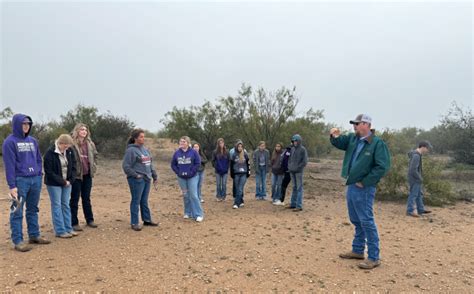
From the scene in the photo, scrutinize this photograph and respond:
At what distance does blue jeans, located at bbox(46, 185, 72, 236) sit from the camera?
5.42 metres

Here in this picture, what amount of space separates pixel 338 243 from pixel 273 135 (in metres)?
9.99

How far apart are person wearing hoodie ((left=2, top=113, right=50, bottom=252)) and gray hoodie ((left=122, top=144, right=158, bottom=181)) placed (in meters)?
1.32

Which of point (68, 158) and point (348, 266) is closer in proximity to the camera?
point (348, 266)

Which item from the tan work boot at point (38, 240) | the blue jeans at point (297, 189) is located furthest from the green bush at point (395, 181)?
the tan work boot at point (38, 240)

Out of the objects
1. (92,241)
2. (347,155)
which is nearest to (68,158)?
(92,241)

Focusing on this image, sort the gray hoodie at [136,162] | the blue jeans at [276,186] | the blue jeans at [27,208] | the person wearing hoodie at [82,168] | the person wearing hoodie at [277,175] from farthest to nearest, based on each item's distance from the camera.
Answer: the blue jeans at [276,186] < the person wearing hoodie at [277,175] < the gray hoodie at [136,162] < the person wearing hoodie at [82,168] < the blue jeans at [27,208]

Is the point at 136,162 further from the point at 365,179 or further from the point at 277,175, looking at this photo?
the point at 277,175

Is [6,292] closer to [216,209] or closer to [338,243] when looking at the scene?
[338,243]

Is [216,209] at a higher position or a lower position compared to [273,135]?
lower

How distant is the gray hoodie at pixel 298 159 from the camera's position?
822 centimetres

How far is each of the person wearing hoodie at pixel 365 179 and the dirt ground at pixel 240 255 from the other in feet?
0.89

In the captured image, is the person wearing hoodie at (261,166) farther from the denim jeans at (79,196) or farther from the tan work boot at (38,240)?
the tan work boot at (38,240)

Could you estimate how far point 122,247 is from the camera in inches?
204

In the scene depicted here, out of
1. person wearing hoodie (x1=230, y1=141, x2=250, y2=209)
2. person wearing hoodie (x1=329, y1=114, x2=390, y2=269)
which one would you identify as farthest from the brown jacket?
person wearing hoodie (x1=329, y1=114, x2=390, y2=269)
